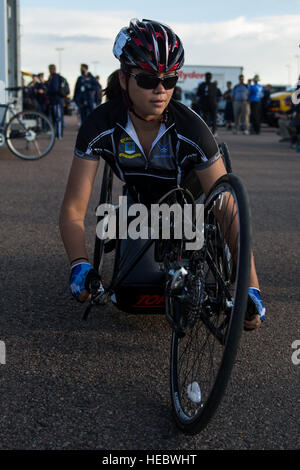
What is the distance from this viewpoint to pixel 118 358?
3369mm

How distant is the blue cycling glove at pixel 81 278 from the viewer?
2.88 meters

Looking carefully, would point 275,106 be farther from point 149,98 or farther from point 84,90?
point 149,98

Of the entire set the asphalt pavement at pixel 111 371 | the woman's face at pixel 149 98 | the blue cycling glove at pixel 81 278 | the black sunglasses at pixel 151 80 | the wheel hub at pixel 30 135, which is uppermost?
the black sunglasses at pixel 151 80

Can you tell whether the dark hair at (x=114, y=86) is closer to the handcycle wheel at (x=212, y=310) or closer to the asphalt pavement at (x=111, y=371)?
the handcycle wheel at (x=212, y=310)

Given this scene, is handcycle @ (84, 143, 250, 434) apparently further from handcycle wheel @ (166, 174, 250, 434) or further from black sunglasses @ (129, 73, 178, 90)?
black sunglasses @ (129, 73, 178, 90)

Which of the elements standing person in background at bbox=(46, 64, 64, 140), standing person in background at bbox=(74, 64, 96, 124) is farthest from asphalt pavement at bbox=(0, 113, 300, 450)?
standing person in background at bbox=(74, 64, 96, 124)

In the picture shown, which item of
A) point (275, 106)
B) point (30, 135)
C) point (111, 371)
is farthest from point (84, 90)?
point (111, 371)

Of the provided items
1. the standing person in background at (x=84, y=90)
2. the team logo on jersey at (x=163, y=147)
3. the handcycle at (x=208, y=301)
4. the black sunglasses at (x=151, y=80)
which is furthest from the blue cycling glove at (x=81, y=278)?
the standing person in background at (x=84, y=90)

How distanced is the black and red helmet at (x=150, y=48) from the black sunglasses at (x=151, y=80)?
3 cm

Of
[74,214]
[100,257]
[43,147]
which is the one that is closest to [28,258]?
[100,257]

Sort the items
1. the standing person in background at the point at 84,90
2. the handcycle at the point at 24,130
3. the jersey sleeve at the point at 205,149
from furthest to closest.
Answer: the standing person in background at the point at 84,90 < the handcycle at the point at 24,130 < the jersey sleeve at the point at 205,149

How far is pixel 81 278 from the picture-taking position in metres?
2.91

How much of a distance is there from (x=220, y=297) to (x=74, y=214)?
106cm
